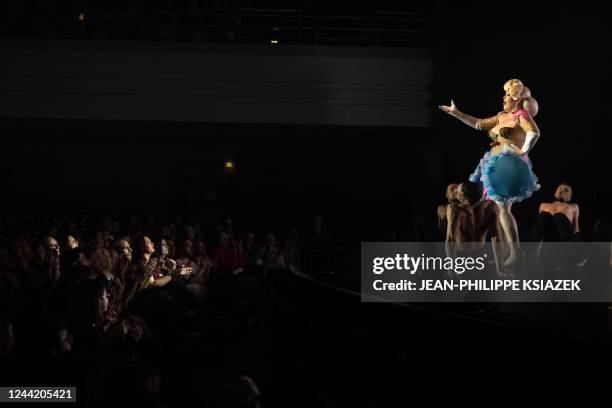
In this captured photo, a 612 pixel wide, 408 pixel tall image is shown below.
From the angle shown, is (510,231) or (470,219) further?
(510,231)

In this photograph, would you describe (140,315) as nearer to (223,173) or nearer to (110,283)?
(110,283)

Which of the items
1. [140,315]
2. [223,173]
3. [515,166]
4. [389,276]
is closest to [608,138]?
[515,166]

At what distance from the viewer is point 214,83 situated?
13.5 metres

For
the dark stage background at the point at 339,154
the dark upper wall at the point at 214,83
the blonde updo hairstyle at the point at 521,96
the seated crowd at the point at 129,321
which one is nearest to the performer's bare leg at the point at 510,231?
the dark stage background at the point at 339,154

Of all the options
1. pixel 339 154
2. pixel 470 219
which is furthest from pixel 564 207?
pixel 339 154

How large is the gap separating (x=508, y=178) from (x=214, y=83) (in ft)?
25.8

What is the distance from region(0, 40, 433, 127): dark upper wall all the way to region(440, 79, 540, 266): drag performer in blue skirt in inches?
254

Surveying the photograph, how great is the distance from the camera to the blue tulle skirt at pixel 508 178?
21.7ft

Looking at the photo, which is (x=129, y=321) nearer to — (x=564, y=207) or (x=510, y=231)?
(x=510, y=231)

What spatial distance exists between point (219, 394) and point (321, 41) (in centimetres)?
1317

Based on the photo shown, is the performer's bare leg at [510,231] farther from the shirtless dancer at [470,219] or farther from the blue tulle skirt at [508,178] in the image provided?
the shirtless dancer at [470,219]

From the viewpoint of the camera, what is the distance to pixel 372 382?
495cm

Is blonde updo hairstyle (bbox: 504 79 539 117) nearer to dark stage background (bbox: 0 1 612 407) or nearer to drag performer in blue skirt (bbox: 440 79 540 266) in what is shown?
drag performer in blue skirt (bbox: 440 79 540 266)

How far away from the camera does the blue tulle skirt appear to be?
6.62m
